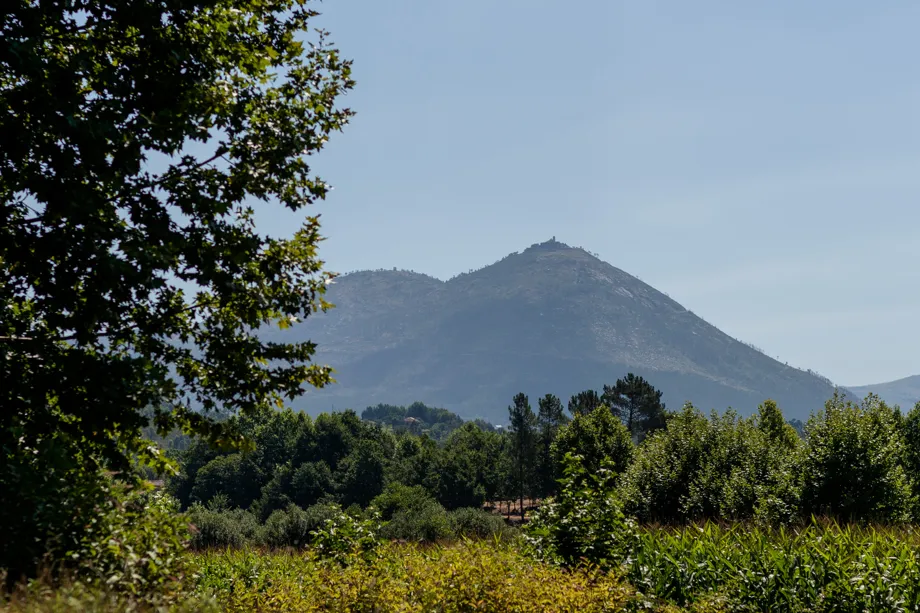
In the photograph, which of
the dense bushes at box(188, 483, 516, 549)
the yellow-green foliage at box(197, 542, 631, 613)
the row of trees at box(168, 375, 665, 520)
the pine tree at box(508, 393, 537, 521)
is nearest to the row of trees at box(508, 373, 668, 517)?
the pine tree at box(508, 393, 537, 521)

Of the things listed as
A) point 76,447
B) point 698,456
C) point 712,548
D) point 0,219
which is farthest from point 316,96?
point 698,456

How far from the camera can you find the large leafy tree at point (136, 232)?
7.41m

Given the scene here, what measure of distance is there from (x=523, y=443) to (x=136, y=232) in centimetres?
9005

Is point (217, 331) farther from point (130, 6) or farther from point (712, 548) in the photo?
point (712, 548)

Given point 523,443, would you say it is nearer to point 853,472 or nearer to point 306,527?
point 306,527

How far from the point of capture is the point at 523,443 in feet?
311

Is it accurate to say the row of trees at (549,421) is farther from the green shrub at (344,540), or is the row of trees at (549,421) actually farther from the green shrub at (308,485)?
the green shrub at (344,540)

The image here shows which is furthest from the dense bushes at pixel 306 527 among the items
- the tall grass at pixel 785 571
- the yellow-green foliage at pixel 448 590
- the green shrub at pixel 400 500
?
the yellow-green foliage at pixel 448 590

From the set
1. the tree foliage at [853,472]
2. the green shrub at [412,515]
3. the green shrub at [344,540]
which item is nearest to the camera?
the green shrub at [344,540]

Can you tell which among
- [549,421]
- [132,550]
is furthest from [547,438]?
[132,550]

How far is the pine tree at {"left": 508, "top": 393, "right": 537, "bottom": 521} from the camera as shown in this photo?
92.8m

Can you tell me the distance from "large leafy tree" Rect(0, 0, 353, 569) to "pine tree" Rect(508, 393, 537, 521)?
85.0 meters

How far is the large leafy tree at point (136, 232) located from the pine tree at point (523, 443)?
85003 mm

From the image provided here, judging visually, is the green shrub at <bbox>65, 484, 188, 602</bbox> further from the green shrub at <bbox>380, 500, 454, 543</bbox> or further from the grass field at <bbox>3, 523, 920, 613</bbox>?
the green shrub at <bbox>380, 500, 454, 543</bbox>
